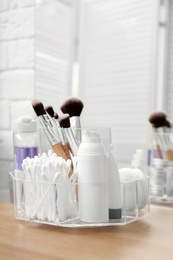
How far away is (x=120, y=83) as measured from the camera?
4.31 ft

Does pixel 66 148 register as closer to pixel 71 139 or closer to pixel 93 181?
pixel 71 139

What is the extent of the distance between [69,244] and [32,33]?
32.7 inches

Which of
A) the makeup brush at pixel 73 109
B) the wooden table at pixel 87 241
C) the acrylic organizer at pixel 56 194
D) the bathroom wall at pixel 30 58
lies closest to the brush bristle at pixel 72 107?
the makeup brush at pixel 73 109

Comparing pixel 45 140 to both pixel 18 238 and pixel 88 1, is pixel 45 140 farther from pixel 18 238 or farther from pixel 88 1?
pixel 88 1

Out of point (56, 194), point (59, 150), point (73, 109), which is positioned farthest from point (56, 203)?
point (73, 109)

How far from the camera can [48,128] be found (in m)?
0.86

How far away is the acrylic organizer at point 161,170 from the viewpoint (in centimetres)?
115

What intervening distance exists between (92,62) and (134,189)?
2.05ft

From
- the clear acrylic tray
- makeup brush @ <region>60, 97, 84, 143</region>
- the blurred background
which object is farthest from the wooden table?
the blurred background

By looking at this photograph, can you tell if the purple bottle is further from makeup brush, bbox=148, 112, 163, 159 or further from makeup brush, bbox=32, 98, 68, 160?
makeup brush, bbox=148, 112, 163, 159

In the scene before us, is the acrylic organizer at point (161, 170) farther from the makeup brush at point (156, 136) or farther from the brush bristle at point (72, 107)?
the brush bristle at point (72, 107)

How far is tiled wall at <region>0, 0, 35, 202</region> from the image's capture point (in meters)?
1.31

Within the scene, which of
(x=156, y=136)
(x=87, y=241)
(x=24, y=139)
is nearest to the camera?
(x=87, y=241)

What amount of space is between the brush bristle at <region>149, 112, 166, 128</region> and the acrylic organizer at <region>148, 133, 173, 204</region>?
0.11 feet
